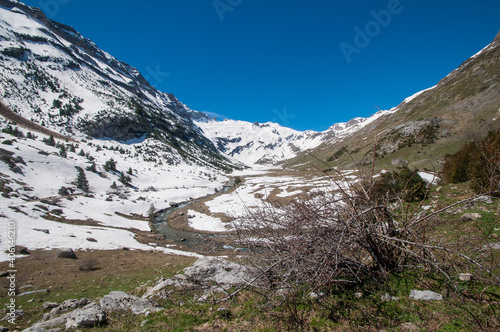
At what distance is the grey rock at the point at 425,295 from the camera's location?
12.9 feet

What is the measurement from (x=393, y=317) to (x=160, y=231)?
36.3m

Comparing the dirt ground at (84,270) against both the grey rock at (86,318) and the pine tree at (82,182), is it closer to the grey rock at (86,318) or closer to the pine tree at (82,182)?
the grey rock at (86,318)

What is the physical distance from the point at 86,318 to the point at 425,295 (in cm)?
815

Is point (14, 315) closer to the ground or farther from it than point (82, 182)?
closer to the ground

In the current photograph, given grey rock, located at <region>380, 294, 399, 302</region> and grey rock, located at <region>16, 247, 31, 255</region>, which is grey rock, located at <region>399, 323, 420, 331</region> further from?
grey rock, located at <region>16, 247, 31, 255</region>

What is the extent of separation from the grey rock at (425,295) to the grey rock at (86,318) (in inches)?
300

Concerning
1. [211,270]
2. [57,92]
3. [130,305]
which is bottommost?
[211,270]

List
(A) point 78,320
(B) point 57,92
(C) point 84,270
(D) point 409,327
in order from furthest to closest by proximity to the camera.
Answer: (B) point 57,92, (C) point 84,270, (A) point 78,320, (D) point 409,327

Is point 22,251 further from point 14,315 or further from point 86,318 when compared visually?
point 86,318

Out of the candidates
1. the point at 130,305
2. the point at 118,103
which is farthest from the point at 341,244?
the point at 118,103

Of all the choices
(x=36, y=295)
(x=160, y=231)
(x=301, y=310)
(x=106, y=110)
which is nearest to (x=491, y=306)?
(x=301, y=310)

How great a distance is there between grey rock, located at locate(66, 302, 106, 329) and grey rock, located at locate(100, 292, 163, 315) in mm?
483

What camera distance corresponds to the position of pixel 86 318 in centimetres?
556

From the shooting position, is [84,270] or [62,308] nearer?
[62,308]
